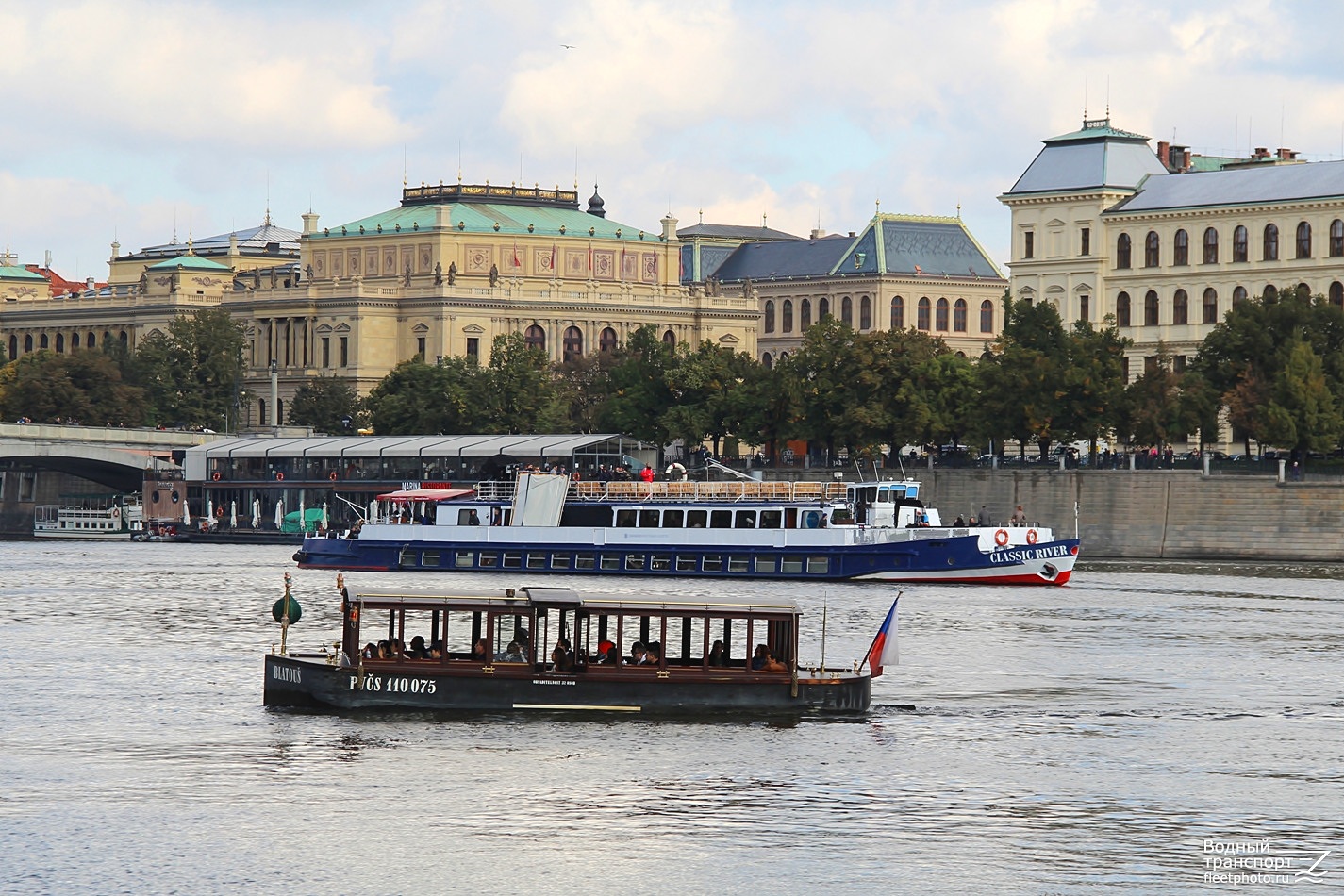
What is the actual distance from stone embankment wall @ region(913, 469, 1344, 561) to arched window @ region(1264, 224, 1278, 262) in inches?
1049

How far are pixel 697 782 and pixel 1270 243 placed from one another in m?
115

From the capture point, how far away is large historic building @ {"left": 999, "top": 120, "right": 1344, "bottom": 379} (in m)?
165

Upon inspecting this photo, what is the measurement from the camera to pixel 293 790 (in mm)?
56188

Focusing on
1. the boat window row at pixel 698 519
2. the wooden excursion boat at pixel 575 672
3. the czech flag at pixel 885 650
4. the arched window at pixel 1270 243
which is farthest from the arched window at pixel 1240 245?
the wooden excursion boat at pixel 575 672

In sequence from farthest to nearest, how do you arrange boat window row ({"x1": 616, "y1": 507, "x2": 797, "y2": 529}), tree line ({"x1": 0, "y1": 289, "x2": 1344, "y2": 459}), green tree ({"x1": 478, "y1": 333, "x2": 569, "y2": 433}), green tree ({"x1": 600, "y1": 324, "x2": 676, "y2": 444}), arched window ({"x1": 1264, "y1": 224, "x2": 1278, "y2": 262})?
1. green tree ({"x1": 478, "y1": 333, "x2": 569, "y2": 433})
2. green tree ({"x1": 600, "y1": 324, "x2": 676, "y2": 444})
3. arched window ({"x1": 1264, "y1": 224, "x2": 1278, "y2": 262})
4. tree line ({"x1": 0, "y1": 289, "x2": 1344, "y2": 459})
5. boat window row ({"x1": 616, "y1": 507, "x2": 797, "y2": 529})

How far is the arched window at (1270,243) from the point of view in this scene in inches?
6521

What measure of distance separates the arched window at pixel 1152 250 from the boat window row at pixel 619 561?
198 feet

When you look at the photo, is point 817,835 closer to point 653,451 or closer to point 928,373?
point 928,373

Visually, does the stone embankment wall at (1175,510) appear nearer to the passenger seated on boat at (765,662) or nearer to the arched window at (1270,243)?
the arched window at (1270,243)

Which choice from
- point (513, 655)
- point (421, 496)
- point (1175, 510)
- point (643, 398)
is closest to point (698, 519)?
point (421, 496)

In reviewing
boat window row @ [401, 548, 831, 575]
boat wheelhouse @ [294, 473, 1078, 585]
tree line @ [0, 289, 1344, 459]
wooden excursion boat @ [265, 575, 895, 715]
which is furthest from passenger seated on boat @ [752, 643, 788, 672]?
tree line @ [0, 289, 1344, 459]

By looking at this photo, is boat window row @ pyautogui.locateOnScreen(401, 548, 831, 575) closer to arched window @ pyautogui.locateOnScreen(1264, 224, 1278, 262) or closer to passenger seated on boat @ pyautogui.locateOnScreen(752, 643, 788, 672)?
passenger seated on boat @ pyautogui.locateOnScreen(752, 643, 788, 672)

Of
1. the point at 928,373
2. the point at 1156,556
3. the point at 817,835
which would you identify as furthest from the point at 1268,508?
the point at 817,835

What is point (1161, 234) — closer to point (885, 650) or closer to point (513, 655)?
point (885, 650)
